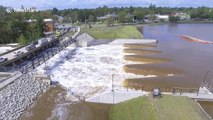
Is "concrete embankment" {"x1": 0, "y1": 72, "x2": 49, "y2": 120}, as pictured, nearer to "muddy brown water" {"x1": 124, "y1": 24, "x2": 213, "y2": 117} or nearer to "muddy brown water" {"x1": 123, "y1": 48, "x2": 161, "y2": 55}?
"muddy brown water" {"x1": 124, "y1": 24, "x2": 213, "y2": 117}

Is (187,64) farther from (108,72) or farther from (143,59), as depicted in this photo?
(108,72)

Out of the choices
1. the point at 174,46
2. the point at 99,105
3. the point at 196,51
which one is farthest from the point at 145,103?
the point at 174,46

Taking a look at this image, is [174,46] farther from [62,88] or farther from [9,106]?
[9,106]

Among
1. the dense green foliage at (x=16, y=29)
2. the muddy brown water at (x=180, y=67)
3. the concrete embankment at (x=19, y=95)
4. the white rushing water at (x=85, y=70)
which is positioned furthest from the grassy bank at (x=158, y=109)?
the dense green foliage at (x=16, y=29)

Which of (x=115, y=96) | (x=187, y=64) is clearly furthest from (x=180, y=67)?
(x=115, y=96)

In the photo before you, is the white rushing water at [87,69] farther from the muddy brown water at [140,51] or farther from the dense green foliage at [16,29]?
the dense green foliage at [16,29]

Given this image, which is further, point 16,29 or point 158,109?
point 16,29

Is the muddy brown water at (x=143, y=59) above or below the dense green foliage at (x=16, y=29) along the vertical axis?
below
